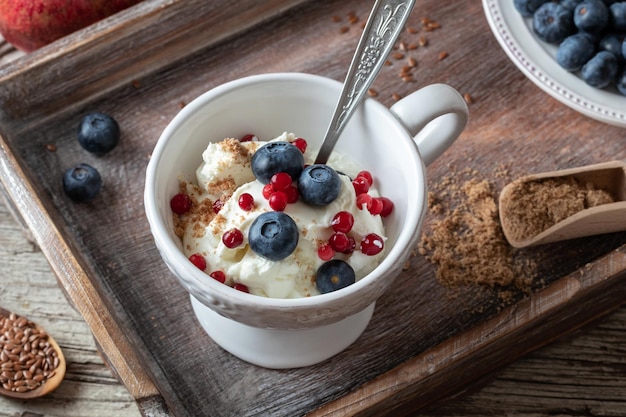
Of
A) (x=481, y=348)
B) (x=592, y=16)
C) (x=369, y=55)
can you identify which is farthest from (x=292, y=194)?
(x=592, y=16)

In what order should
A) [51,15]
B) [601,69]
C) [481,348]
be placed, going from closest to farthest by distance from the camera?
[481,348], [601,69], [51,15]

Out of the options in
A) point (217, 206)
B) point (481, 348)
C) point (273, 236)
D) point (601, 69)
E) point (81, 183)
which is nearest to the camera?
point (273, 236)

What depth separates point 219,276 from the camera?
42.1 inches

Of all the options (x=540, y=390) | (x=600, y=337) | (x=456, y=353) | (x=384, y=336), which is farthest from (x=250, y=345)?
(x=600, y=337)

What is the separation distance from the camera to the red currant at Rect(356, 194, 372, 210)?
1146 millimetres

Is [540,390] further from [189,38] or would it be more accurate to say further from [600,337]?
[189,38]

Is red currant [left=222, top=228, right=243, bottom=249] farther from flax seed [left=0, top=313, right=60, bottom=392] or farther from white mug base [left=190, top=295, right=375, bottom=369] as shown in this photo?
flax seed [left=0, top=313, right=60, bottom=392]

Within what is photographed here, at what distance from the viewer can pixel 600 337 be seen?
62.2 inches

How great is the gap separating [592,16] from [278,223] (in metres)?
0.84

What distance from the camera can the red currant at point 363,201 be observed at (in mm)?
1146

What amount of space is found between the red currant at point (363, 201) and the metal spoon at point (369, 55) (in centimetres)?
10

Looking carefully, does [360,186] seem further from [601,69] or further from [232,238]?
[601,69]

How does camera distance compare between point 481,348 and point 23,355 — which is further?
point 23,355

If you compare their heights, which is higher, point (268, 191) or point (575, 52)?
point (268, 191)
